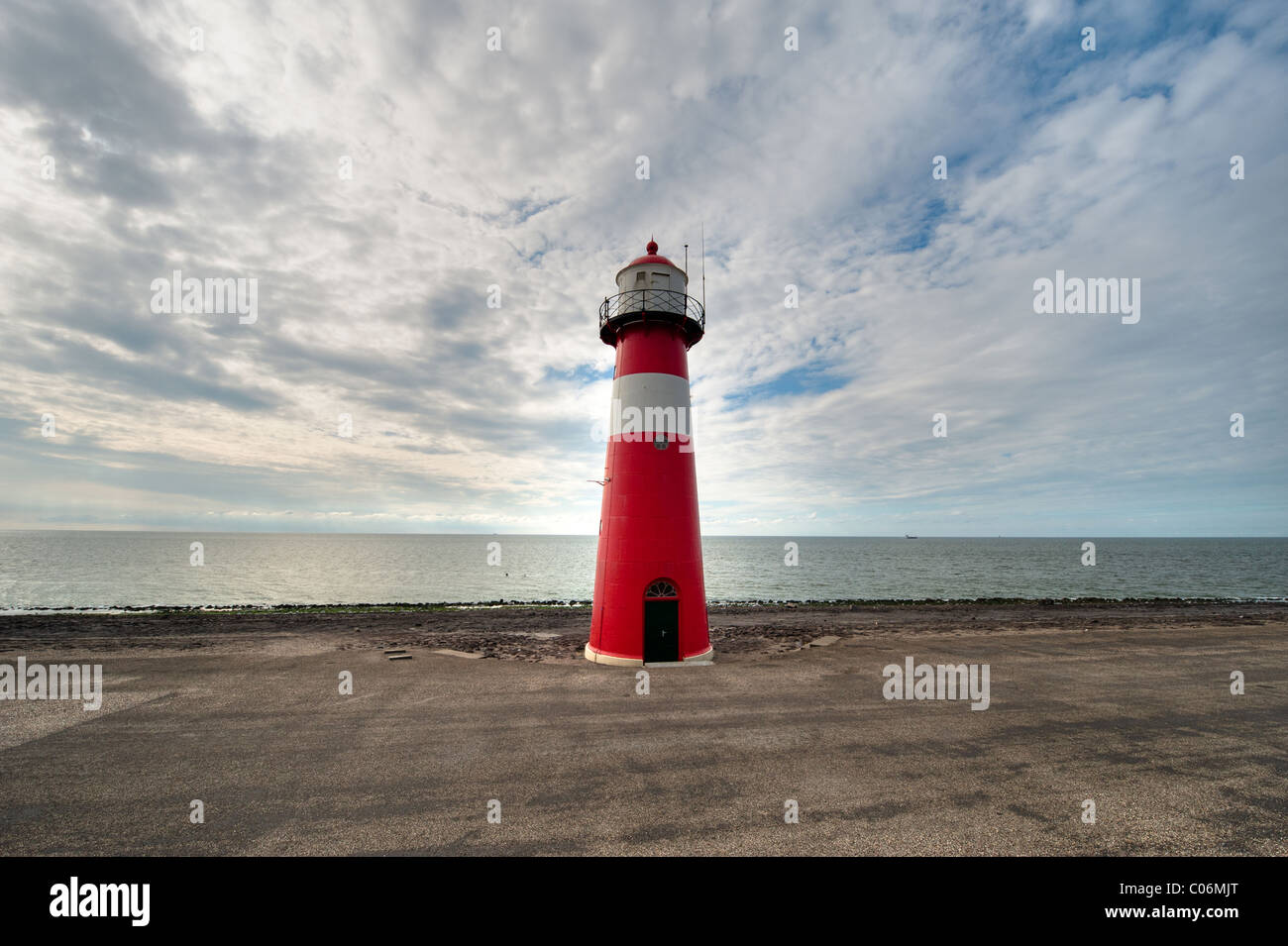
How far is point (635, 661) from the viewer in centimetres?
1281

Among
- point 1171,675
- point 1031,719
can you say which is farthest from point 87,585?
point 1171,675

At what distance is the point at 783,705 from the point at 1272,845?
6.07 metres

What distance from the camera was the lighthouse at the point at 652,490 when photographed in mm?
12945

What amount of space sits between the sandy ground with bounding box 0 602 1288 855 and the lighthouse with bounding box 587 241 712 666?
3.75 ft

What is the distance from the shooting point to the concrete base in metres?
12.8

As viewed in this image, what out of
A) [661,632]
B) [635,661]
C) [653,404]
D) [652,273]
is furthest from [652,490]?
[652,273]

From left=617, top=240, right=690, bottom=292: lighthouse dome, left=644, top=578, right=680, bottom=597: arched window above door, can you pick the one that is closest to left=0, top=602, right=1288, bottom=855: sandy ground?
left=644, top=578, right=680, bottom=597: arched window above door

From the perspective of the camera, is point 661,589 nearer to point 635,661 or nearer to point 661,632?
point 661,632

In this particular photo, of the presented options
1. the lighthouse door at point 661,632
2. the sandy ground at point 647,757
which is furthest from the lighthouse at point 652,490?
the sandy ground at point 647,757

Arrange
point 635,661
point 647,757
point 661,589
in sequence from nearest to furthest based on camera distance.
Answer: point 647,757 < point 635,661 < point 661,589

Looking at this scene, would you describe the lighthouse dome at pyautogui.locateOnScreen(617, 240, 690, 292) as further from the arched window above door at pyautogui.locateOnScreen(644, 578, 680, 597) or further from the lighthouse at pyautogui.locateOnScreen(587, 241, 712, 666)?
the arched window above door at pyautogui.locateOnScreen(644, 578, 680, 597)

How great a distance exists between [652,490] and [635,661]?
4.39 metres
